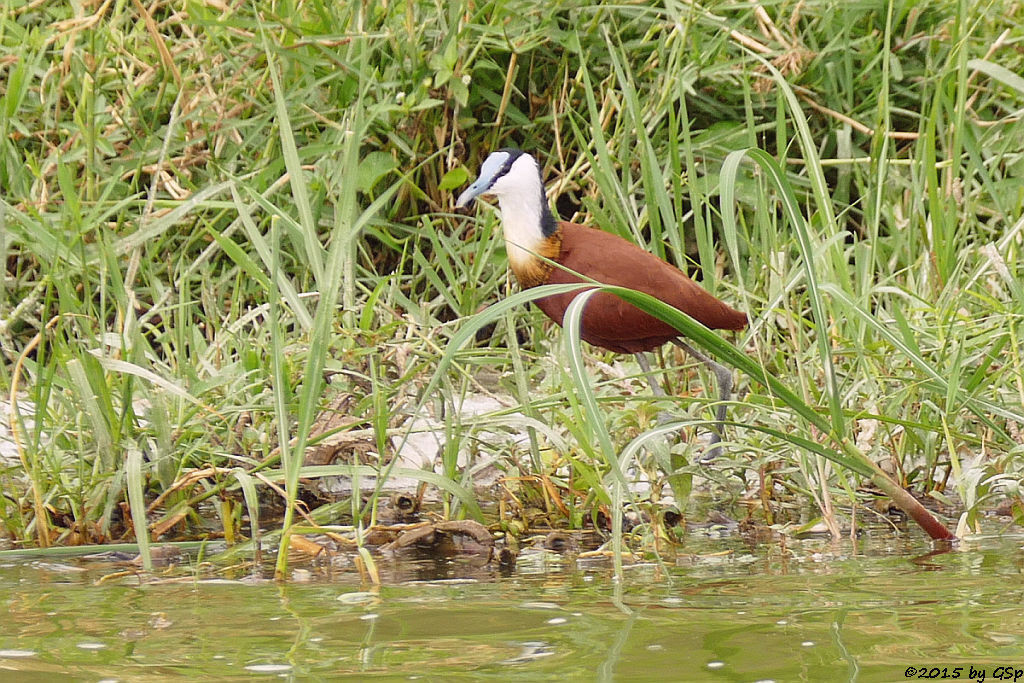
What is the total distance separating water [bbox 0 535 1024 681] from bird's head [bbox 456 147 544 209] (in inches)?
57.1

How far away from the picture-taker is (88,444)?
2.98 meters

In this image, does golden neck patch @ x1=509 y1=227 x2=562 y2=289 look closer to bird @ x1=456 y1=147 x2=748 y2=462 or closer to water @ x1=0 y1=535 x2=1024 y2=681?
bird @ x1=456 y1=147 x2=748 y2=462

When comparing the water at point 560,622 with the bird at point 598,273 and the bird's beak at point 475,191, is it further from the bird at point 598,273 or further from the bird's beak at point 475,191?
the bird's beak at point 475,191

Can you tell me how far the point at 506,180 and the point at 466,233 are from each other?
3.35 feet

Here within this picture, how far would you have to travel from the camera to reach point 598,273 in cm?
348

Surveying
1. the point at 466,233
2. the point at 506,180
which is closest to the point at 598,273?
the point at 506,180

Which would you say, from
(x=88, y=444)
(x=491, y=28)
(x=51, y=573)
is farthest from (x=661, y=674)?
(x=491, y=28)

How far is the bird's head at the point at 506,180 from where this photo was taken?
375cm

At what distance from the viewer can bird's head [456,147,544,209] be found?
3750 mm

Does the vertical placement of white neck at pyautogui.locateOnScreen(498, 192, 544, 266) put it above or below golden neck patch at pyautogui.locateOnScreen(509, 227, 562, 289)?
above

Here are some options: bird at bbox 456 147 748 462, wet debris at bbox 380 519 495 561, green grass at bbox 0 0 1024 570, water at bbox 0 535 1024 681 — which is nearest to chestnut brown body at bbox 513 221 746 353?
bird at bbox 456 147 748 462

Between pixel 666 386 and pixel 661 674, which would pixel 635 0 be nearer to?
pixel 666 386

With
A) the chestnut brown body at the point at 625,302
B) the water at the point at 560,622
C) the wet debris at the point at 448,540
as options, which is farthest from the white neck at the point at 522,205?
the water at the point at 560,622

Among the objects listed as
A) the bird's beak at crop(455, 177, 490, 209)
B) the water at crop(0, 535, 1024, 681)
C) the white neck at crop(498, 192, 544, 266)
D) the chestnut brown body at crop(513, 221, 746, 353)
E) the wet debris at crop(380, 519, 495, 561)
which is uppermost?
the bird's beak at crop(455, 177, 490, 209)
